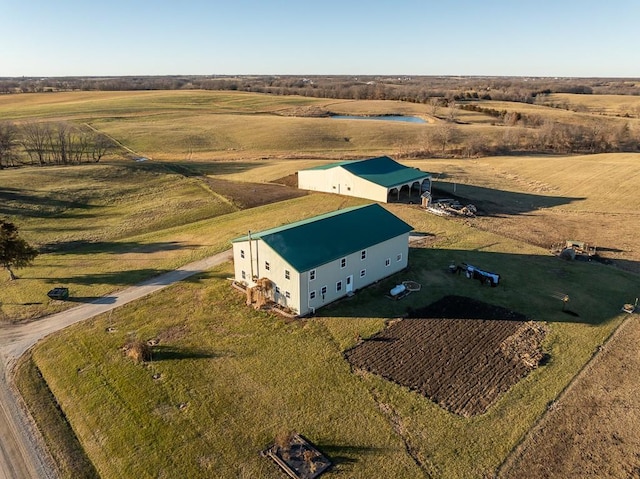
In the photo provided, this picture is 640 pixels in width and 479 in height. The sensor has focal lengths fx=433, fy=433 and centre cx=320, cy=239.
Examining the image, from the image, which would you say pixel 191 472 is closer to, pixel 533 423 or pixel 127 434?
pixel 127 434

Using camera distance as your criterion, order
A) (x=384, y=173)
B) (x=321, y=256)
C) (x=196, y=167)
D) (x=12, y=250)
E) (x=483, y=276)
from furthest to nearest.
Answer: (x=196, y=167), (x=384, y=173), (x=12, y=250), (x=483, y=276), (x=321, y=256)

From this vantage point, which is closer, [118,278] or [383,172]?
[118,278]

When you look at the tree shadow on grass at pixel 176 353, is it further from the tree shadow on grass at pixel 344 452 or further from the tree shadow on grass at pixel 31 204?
the tree shadow on grass at pixel 31 204

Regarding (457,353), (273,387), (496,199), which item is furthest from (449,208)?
(273,387)

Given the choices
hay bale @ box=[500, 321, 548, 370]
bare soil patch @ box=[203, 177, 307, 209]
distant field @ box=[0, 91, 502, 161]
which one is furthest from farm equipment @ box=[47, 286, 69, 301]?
distant field @ box=[0, 91, 502, 161]

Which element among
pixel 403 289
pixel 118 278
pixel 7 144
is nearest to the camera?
pixel 403 289

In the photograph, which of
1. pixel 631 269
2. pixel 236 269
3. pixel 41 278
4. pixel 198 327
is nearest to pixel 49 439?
pixel 198 327

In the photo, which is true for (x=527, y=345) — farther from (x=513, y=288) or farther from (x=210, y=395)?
(x=210, y=395)

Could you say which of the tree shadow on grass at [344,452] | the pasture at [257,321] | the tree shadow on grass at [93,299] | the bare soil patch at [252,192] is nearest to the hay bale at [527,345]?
the pasture at [257,321]
